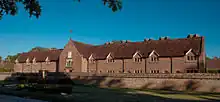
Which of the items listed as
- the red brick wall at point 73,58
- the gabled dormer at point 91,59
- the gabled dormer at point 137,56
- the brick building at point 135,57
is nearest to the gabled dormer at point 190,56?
the brick building at point 135,57

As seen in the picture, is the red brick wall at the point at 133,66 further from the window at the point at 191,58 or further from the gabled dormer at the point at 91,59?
the window at the point at 191,58

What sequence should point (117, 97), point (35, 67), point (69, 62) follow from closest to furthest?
point (117, 97) < point (69, 62) < point (35, 67)

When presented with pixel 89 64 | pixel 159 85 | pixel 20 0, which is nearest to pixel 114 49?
pixel 89 64

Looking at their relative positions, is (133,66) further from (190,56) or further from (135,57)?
(190,56)

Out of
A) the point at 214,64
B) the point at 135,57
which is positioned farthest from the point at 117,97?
the point at 214,64

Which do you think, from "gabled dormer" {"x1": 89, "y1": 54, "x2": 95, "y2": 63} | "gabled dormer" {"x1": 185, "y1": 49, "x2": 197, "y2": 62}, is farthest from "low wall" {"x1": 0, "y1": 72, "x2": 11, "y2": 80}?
"gabled dormer" {"x1": 185, "y1": 49, "x2": 197, "y2": 62}

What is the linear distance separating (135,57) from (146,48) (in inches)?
122

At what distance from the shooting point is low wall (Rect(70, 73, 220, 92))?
32406 mm

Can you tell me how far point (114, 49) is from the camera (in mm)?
51406

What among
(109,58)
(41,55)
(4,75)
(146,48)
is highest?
(146,48)

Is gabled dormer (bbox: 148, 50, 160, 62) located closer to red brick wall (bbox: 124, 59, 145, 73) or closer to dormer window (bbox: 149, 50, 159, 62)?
dormer window (bbox: 149, 50, 159, 62)

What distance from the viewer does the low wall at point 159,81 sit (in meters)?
32.4

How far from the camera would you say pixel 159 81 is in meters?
36.1

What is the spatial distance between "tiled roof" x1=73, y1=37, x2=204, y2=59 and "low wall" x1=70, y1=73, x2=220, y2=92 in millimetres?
7385
